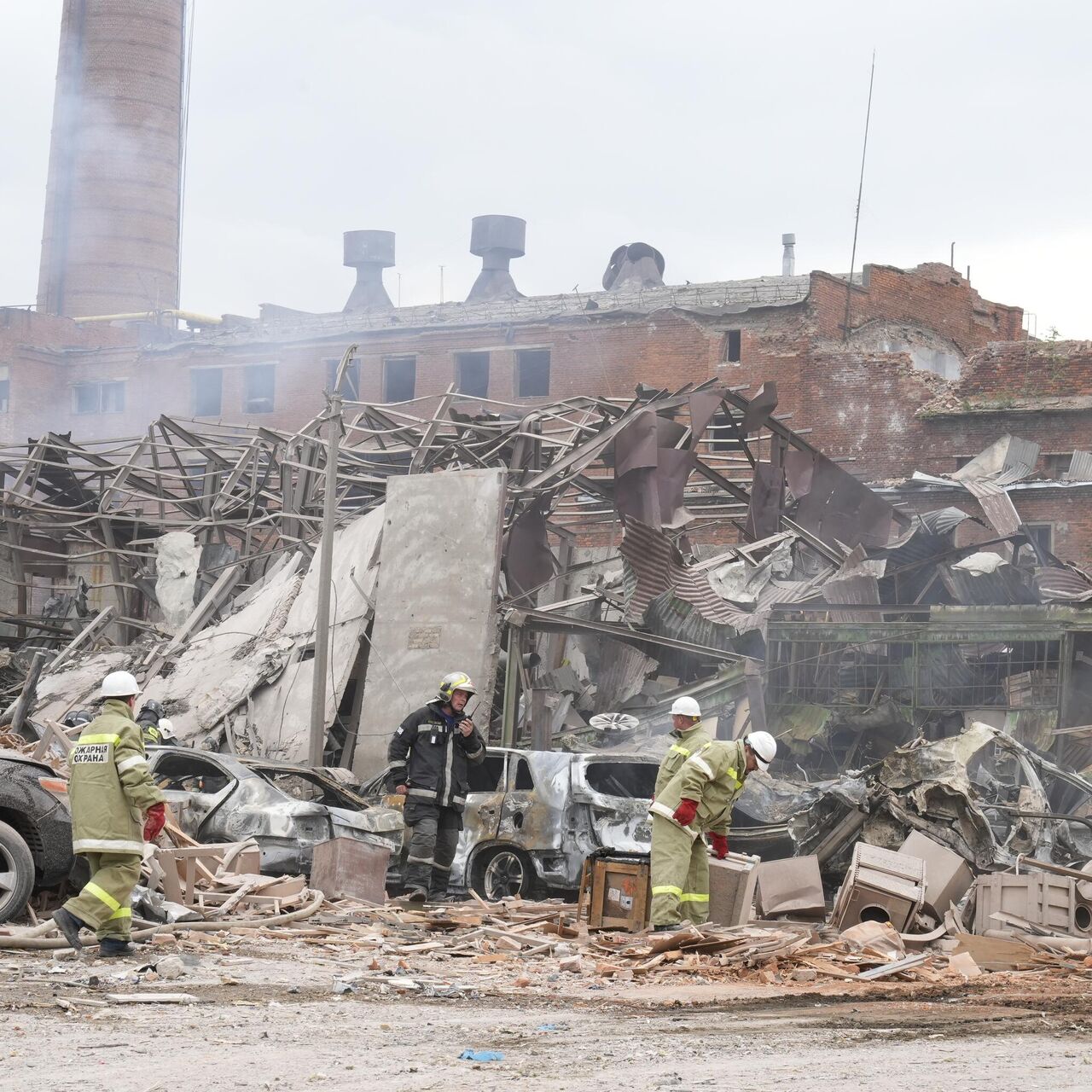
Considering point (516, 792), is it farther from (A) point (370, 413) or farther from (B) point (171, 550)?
(B) point (171, 550)

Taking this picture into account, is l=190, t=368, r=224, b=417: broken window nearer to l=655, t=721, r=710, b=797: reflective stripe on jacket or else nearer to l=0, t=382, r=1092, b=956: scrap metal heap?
l=0, t=382, r=1092, b=956: scrap metal heap

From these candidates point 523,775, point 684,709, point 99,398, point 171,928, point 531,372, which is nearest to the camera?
point 171,928

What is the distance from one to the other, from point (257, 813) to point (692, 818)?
4.47 m

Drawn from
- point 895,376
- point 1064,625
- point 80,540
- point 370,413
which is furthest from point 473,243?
point 1064,625

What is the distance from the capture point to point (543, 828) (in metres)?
13.8

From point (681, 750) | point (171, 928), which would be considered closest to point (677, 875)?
point (681, 750)

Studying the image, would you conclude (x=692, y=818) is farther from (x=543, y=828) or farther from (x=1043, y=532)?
(x=1043, y=532)

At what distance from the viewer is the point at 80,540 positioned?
27438 millimetres

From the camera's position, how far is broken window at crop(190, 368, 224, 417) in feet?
166

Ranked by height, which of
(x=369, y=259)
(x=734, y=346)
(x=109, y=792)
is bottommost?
(x=109, y=792)

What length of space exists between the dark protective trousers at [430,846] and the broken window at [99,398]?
4204 cm

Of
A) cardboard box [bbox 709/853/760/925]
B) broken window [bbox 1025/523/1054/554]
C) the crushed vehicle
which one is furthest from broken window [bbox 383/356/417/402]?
the crushed vehicle

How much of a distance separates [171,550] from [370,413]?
5.07 metres

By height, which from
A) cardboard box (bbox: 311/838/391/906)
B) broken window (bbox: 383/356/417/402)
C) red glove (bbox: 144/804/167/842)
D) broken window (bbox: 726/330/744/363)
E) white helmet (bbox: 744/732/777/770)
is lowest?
cardboard box (bbox: 311/838/391/906)
